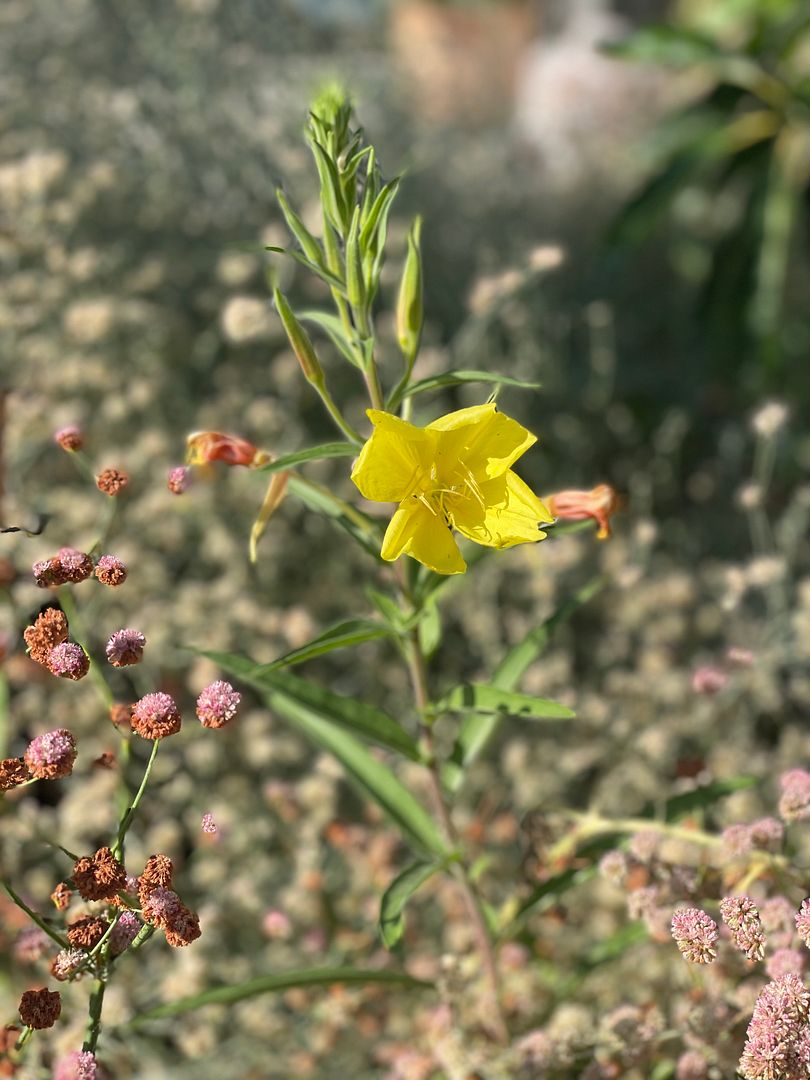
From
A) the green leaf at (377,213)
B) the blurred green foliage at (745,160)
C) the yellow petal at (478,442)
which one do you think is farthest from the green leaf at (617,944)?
the blurred green foliage at (745,160)

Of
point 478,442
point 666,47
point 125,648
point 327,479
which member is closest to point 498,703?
point 478,442

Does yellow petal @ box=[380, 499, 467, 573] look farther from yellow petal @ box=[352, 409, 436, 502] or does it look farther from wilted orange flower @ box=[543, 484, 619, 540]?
wilted orange flower @ box=[543, 484, 619, 540]

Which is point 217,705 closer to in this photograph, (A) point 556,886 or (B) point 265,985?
(B) point 265,985

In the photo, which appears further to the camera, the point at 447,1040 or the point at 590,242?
the point at 590,242

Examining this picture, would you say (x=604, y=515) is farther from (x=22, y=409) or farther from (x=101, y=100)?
(x=101, y=100)

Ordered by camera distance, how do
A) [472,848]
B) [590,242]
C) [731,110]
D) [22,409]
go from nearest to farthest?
[472,848] → [22,409] → [731,110] → [590,242]

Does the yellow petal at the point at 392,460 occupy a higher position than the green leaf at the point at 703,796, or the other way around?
the yellow petal at the point at 392,460

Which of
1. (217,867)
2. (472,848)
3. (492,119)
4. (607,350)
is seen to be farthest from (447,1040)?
(492,119)

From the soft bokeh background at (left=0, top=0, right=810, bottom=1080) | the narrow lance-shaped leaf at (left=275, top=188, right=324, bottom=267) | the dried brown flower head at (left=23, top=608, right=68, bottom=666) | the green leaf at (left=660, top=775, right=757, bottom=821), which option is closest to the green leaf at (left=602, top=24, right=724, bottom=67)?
the soft bokeh background at (left=0, top=0, right=810, bottom=1080)

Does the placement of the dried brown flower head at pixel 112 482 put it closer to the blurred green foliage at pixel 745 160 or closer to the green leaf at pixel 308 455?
the green leaf at pixel 308 455
